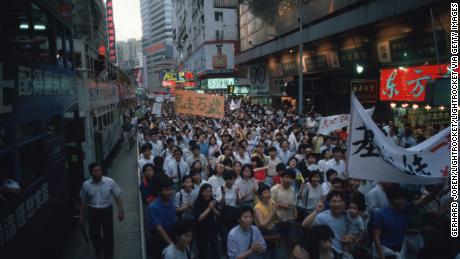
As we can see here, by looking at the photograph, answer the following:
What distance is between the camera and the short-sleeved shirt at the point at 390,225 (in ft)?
14.2

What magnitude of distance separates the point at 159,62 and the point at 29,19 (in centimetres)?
15100

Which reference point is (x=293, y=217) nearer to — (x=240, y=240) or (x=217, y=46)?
(x=240, y=240)

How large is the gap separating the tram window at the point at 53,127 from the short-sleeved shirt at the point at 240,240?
158 inches

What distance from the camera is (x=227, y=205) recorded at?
5812mm

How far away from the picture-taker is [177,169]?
7.95 m

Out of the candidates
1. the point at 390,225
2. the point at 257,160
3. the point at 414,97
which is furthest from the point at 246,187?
the point at 414,97

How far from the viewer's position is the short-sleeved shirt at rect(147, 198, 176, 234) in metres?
5.10

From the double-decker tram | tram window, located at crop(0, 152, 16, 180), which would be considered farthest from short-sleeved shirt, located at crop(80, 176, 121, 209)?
tram window, located at crop(0, 152, 16, 180)

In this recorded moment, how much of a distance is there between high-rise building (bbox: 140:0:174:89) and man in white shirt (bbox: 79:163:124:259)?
135 metres

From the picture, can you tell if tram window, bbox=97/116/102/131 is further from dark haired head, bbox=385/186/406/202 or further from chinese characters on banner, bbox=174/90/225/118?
dark haired head, bbox=385/186/406/202

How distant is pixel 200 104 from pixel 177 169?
692cm

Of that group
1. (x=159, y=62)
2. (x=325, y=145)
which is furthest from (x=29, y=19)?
(x=159, y=62)

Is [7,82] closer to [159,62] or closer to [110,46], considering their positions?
[110,46]

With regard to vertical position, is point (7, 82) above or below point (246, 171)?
above
